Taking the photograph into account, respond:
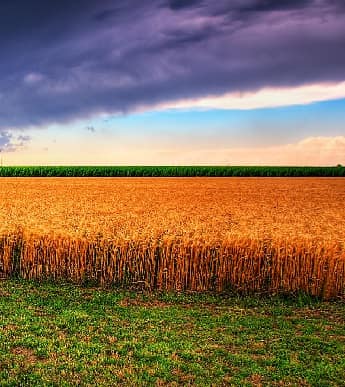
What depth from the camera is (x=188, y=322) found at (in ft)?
27.6

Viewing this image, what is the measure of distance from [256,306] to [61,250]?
169 inches

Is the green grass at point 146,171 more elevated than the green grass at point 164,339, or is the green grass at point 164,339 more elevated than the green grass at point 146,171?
the green grass at point 146,171

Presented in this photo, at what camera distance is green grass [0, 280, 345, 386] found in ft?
20.9

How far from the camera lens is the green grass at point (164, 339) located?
251 inches

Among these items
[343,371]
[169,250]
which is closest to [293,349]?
[343,371]

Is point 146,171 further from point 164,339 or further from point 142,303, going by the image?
point 164,339

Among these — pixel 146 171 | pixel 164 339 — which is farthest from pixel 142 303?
pixel 146 171

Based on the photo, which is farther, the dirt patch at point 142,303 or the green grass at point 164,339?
the dirt patch at point 142,303

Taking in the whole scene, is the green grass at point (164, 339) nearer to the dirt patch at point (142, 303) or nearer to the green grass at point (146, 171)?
the dirt patch at point (142, 303)

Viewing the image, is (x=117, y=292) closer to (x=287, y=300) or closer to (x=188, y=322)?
(x=188, y=322)

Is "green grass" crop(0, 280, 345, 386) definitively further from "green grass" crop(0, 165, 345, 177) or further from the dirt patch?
"green grass" crop(0, 165, 345, 177)

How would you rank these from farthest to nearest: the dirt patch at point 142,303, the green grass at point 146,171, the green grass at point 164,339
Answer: the green grass at point 146,171, the dirt patch at point 142,303, the green grass at point 164,339

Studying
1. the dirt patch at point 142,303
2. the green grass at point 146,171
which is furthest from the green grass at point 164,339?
the green grass at point 146,171

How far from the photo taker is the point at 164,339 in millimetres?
7551
